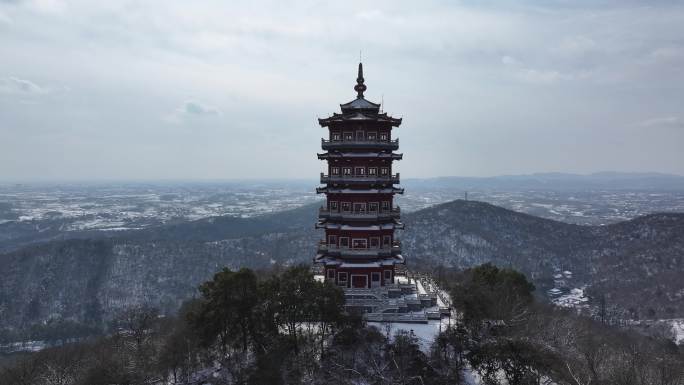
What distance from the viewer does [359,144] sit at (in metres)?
45.4

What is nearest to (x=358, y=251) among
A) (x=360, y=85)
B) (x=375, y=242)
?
(x=375, y=242)

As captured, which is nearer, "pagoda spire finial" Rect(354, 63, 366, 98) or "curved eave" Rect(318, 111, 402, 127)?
"curved eave" Rect(318, 111, 402, 127)

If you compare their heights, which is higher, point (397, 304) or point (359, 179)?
point (359, 179)

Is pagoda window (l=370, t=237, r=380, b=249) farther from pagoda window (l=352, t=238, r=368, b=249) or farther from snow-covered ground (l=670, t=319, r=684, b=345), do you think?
snow-covered ground (l=670, t=319, r=684, b=345)

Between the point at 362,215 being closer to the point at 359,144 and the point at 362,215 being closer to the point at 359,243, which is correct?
the point at 359,243

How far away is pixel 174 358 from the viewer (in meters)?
37.5

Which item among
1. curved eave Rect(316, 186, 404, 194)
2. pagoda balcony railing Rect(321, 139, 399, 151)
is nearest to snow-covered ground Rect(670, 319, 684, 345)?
curved eave Rect(316, 186, 404, 194)

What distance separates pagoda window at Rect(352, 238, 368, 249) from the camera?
46844mm

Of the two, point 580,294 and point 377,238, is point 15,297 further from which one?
point 580,294

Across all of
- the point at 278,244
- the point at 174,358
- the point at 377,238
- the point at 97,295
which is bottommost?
the point at 97,295

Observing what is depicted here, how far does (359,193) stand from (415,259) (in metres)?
100

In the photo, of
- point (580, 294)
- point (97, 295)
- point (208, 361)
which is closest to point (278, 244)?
point (97, 295)

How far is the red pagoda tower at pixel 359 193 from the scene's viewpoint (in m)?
46.1

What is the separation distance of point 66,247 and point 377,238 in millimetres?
153840
